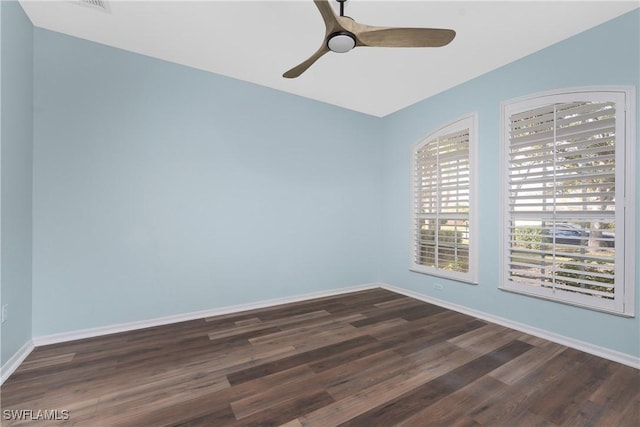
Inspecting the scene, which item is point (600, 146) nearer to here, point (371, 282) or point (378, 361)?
point (378, 361)

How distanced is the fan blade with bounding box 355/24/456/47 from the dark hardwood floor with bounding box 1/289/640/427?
2.34 meters

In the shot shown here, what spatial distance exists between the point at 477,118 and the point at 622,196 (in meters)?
1.52

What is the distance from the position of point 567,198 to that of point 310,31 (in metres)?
2.78

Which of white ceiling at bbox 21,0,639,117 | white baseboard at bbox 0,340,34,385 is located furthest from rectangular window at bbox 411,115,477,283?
white baseboard at bbox 0,340,34,385

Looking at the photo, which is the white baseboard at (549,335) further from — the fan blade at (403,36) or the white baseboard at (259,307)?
the fan blade at (403,36)

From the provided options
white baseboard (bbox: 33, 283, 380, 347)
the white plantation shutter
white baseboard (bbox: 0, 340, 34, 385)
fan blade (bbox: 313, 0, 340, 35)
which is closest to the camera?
fan blade (bbox: 313, 0, 340, 35)

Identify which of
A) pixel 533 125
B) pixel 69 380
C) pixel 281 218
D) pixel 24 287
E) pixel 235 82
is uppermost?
pixel 235 82

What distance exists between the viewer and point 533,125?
2.75 meters

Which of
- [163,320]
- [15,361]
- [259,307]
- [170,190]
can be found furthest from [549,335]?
[15,361]

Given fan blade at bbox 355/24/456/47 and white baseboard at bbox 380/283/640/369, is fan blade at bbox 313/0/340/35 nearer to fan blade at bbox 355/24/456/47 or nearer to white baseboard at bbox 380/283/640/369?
fan blade at bbox 355/24/456/47

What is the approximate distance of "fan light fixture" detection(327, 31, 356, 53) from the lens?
6.01ft

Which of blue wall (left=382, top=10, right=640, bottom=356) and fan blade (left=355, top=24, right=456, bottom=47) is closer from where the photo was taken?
fan blade (left=355, top=24, right=456, bottom=47)

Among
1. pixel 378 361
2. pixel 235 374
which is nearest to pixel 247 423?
pixel 235 374

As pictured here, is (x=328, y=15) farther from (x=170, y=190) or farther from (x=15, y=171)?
(x=15, y=171)
